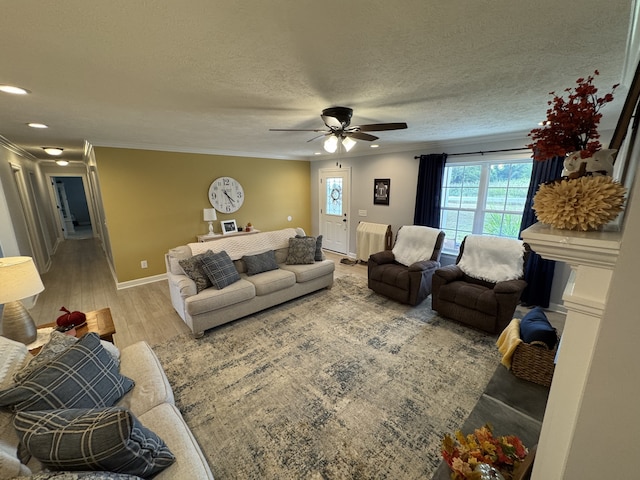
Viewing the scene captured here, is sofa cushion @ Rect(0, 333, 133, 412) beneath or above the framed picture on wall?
beneath

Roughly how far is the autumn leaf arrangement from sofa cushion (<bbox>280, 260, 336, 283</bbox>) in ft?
8.64

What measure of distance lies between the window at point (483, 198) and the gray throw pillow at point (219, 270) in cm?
351

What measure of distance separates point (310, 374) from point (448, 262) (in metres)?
3.21

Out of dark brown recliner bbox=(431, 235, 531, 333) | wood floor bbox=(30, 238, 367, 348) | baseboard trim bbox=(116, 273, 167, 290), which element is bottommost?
wood floor bbox=(30, 238, 367, 348)

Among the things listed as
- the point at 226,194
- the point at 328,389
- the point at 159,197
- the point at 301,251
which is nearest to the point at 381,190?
the point at 301,251

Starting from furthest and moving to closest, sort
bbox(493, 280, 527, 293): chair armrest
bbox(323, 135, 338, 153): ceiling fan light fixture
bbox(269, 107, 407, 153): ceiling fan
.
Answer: bbox(493, 280, 527, 293): chair armrest < bbox(323, 135, 338, 153): ceiling fan light fixture < bbox(269, 107, 407, 153): ceiling fan

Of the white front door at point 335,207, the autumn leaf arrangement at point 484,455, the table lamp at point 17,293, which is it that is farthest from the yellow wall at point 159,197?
the autumn leaf arrangement at point 484,455

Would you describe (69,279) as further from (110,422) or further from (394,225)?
(394,225)

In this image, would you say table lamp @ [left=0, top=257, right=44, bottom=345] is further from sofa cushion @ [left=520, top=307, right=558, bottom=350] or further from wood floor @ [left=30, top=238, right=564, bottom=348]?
sofa cushion @ [left=520, top=307, right=558, bottom=350]

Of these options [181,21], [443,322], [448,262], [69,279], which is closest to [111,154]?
[69,279]

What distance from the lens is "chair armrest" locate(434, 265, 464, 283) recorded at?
316 centimetres

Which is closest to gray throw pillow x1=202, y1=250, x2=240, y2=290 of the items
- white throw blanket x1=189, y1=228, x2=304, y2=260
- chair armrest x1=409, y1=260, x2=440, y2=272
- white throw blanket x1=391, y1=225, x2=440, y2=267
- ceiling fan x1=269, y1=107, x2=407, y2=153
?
white throw blanket x1=189, y1=228, x2=304, y2=260

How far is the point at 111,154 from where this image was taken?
3.81 m

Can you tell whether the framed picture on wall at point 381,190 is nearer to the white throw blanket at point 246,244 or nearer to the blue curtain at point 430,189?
the blue curtain at point 430,189
